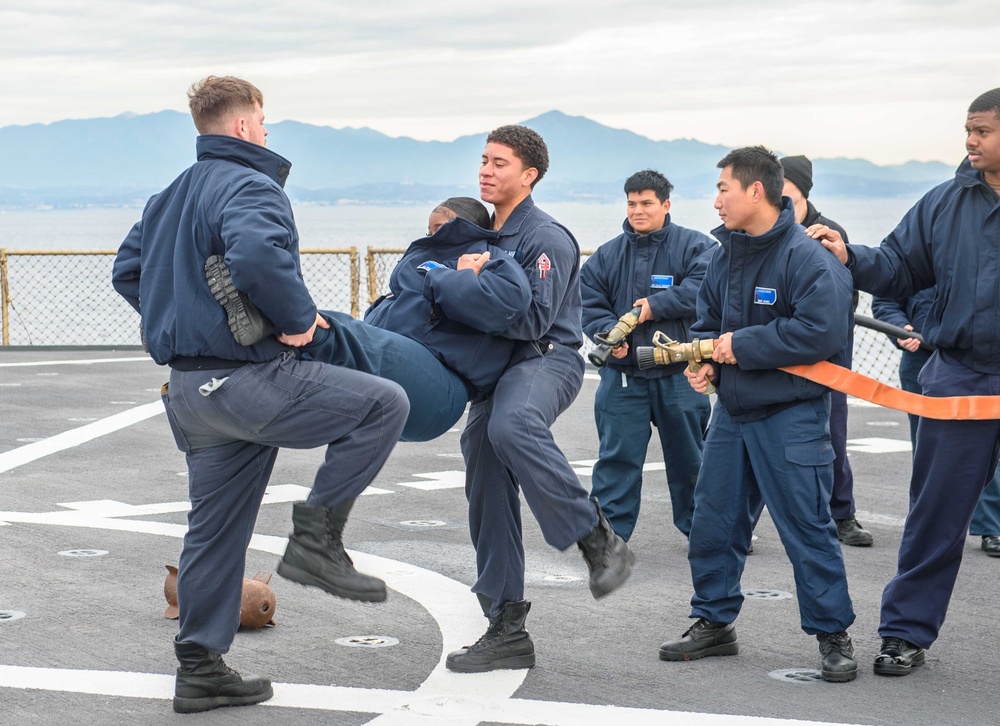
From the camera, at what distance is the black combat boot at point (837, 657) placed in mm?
5113

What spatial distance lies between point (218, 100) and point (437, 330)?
3.82 feet

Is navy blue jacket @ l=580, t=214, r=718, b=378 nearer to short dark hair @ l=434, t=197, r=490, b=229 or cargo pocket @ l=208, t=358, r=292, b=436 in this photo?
short dark hair @ l=434, t=197, r=490, b=229

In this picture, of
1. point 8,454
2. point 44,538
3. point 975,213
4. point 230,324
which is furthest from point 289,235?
point 8,454

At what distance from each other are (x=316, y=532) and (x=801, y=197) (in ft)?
13.5

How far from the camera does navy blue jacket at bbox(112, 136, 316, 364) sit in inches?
170

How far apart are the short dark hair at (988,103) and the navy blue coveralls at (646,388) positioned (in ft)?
8.32

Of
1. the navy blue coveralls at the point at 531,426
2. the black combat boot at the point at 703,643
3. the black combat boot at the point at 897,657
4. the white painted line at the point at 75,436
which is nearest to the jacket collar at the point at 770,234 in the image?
the navy blue coveralls at the point at 531,426

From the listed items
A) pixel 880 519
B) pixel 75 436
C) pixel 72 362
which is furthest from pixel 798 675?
pixel 72 362

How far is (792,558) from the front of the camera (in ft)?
17.5

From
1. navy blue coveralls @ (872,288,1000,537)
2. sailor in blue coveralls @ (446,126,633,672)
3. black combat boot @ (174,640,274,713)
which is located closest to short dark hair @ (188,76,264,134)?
sailor in blue coveralls @ (446,126,633,672)

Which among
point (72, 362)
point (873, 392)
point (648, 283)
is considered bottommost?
point (72, 362)

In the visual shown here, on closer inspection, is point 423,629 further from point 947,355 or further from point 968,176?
point 968,176

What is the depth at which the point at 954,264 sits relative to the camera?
17.2 ft

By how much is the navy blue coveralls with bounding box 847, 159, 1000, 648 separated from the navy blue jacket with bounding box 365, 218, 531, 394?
59.0 inches
